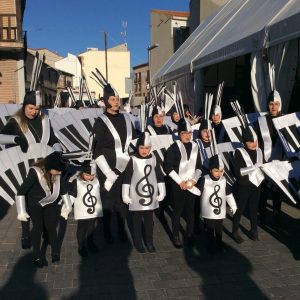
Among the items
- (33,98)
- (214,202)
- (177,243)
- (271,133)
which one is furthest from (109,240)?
(271,133)

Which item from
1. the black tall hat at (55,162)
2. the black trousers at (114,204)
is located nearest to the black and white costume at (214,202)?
the black trousers at (114,204)

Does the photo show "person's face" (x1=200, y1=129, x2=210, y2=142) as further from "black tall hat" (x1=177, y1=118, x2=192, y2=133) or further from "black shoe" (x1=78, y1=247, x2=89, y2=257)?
"black shoe" (x1=78, y1=247, x2=89, y2=257)

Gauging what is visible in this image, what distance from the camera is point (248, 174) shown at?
449 cm

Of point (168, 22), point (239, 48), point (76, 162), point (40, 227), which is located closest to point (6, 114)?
point (76, 162)

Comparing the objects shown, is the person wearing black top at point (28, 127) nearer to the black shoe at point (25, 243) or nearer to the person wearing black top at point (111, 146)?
the person wearing black top at point (111, 146)

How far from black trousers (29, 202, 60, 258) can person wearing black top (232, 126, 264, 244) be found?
2139 millimetres

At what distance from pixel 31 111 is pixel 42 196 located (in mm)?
989

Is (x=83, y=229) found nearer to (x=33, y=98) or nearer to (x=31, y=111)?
(x=31, y=111)

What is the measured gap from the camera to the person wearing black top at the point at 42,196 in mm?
3791

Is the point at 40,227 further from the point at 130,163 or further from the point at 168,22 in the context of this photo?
the point at 168,22

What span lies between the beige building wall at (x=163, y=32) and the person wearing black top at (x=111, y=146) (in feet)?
87.6

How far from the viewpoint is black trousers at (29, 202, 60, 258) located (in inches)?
154

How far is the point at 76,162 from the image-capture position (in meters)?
4.27

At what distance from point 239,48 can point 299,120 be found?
2592 millimetres
